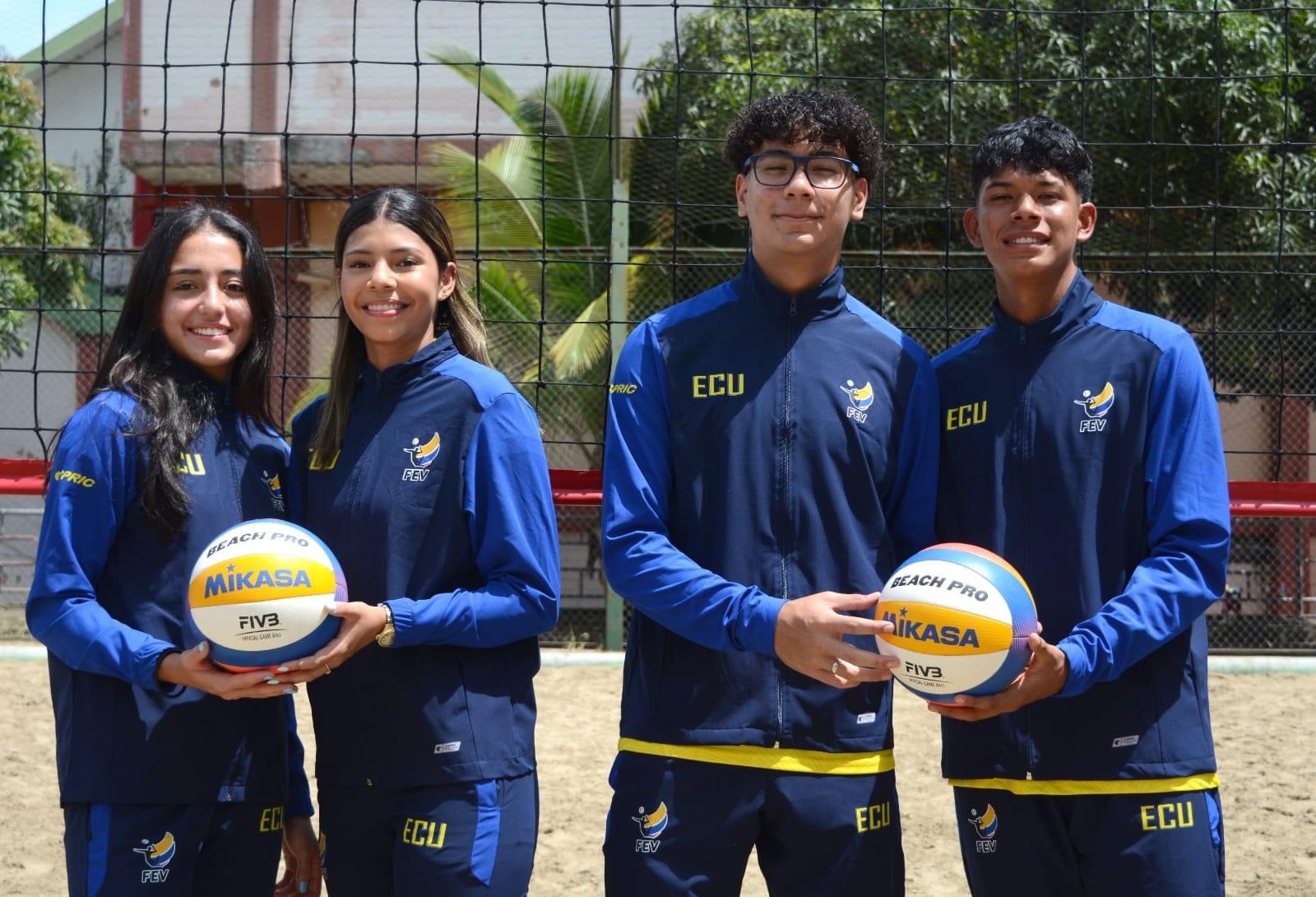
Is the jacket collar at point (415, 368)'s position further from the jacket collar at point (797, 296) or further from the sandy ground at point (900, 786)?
the sandy ground at point (900, 786)

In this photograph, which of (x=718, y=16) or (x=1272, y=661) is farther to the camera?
(x=718, y=16)

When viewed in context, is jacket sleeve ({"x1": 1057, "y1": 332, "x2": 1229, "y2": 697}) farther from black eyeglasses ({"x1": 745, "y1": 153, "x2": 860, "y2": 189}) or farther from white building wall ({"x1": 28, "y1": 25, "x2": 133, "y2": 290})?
white building wall ({"x1": 28, "y1": 25, "x2": 133, "y2": 290})

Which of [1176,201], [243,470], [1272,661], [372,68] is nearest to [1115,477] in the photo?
[243,470]

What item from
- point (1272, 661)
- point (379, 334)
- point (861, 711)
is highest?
point (379, 334)

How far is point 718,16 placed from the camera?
10.1 m

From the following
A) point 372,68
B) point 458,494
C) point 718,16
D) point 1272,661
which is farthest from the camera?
point 372,68

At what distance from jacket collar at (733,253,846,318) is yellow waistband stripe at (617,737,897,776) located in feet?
2.64

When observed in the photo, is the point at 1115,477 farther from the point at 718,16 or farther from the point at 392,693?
the point at 718,16

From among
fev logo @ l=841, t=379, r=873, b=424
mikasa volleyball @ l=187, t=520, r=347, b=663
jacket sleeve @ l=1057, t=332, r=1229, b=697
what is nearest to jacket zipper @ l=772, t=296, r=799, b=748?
fev logo @ l=841, t=379, r=873, b=424

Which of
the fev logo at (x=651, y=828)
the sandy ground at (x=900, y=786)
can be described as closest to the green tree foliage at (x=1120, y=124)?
the sandy ground at (x=900, y=786)

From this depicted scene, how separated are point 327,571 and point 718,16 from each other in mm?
8645

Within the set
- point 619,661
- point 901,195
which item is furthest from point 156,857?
point 901,195

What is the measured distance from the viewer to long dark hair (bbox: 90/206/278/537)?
7.95ft

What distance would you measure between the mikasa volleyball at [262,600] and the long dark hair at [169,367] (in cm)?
21
